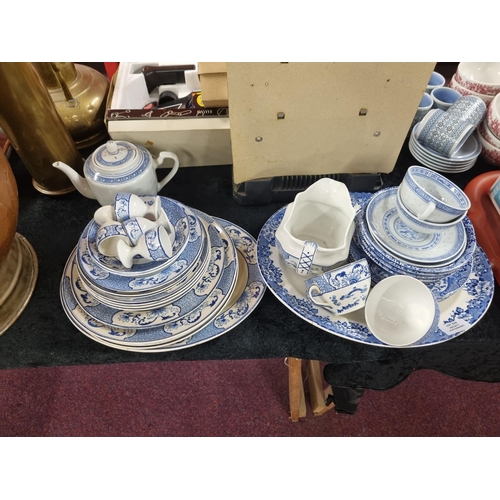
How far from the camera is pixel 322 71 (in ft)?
1.78

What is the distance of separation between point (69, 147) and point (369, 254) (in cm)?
57

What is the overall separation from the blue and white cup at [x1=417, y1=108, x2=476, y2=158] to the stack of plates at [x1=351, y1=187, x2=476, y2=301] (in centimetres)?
24

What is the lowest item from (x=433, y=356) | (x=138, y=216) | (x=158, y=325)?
(x=433, y=356)

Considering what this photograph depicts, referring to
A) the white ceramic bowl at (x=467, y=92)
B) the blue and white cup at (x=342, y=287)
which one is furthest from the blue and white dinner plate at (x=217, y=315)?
the white ceramic bowl at (x=467, y=92)

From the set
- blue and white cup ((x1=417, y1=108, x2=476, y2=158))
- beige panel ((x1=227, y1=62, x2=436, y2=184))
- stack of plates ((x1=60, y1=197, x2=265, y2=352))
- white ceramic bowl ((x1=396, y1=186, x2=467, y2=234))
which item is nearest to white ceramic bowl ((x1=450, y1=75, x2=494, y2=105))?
blue and white cup ((x1=417, y1=108, x2=476, y2=158))

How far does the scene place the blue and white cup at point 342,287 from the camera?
1.69 feet

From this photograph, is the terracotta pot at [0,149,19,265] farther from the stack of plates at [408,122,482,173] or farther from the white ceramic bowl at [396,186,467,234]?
the stack of plates at [408,122,482,173]

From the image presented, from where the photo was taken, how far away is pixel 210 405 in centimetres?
104

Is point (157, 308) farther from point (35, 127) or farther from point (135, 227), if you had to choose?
point (35, 127)

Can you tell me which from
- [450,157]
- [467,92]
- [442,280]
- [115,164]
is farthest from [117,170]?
[467,92]

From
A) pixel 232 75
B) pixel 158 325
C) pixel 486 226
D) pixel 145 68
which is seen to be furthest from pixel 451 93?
pixel 158 325

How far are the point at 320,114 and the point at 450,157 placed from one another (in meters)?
0.34

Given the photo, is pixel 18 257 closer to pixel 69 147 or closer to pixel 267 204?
pixel 69 147

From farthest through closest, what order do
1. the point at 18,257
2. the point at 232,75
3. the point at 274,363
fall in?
1. the point at 274,363
2. the point at 18,257
3. the point at 232,75
